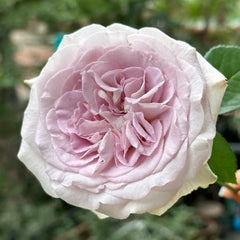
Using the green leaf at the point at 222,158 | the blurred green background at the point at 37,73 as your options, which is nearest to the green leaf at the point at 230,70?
the green leaf at the point at 222,158

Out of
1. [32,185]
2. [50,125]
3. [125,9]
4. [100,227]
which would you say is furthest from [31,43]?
[50,125]

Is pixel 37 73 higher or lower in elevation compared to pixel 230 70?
lower

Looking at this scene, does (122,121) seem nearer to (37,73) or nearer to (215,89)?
(215,89)

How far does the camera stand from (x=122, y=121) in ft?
0.89

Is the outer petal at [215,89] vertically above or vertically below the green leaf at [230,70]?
above

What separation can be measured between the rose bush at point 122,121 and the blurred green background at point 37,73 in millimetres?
779

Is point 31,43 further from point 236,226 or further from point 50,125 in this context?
point 50,125

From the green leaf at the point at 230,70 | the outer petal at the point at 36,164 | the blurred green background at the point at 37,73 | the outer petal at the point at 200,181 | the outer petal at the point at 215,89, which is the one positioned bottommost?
the blurred green background at the point at 37,73

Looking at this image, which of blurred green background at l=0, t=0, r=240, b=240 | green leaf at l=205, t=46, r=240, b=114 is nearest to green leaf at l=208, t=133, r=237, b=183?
green leaf at l=205, t=46, r=240, b=114

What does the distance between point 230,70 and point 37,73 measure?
39.3 inches

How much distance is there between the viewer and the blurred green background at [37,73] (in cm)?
112

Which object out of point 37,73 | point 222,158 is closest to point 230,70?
point 222,158

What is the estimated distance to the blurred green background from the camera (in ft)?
3.69

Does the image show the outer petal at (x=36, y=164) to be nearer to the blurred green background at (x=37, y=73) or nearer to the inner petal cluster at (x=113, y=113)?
the inner petal cluster at (x=113, y=113)
